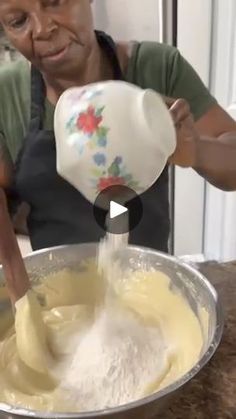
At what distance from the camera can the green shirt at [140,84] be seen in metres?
1.06

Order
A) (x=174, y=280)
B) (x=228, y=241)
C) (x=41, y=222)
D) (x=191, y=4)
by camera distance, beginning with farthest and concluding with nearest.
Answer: (x=228, y=241), (x=191, y=4), (x=41, y=222), (x=174, y=280)

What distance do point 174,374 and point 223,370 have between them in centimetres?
6

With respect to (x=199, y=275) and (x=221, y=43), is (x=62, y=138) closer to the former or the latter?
(x=199, y=275)

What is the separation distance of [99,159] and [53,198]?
0.43 m

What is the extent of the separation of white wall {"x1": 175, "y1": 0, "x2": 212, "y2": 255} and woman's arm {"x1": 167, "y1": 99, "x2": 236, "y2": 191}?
72 cm

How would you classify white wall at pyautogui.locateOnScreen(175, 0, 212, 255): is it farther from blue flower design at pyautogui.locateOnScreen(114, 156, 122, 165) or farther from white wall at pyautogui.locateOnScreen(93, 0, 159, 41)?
blue flower design at pyautogui.locateOnScreen(114, 156, 122, 165)

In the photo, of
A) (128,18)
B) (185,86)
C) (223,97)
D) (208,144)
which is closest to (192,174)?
(223,97)

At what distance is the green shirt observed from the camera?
1061mm

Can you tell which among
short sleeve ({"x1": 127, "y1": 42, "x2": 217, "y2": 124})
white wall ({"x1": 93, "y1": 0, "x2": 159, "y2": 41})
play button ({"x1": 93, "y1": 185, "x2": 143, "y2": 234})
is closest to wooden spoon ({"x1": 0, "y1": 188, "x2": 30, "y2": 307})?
play button ({"x1": 93, "y1": 185, "x2": 143, "y2": 234})

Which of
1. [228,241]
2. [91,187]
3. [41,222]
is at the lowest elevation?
[228,241]

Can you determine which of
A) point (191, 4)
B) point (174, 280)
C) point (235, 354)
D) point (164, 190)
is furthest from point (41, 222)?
point (191, 4)

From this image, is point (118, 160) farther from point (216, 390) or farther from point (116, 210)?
point (216, 390)

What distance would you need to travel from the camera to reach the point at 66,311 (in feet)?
2.81

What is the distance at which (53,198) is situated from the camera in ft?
3.56
